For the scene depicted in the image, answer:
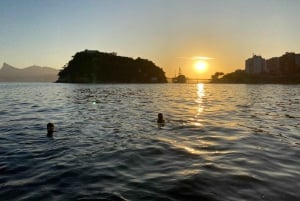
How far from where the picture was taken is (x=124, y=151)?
15.0 metres

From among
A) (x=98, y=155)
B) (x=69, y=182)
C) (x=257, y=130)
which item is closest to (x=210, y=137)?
(x=257, y=130)

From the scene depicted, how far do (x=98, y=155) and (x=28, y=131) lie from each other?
9.17 metres

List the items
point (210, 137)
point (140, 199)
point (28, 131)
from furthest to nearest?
point (28, 131) → point (210, 137) → point (140, 199)

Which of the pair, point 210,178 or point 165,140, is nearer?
point 210,178

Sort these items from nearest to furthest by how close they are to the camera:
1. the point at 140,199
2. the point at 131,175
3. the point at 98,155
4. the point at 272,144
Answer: the point at 140,199 → the point at 131,175 → the point at 98,155 → the point at 272,144

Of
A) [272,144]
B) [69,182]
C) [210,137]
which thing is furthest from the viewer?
[210,137]

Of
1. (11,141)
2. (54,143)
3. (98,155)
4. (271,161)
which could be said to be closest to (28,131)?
(11,141)

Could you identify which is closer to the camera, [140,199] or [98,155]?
[140,199]

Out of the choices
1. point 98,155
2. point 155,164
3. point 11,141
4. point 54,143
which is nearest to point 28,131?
point 11,141

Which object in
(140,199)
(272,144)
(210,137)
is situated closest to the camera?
(140,199)

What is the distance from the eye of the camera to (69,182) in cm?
1040

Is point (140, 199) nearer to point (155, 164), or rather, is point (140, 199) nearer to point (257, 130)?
point (155, 164)

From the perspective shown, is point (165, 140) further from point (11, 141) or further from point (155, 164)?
point (11, 141)

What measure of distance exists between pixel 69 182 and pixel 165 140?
8377 millimetres
